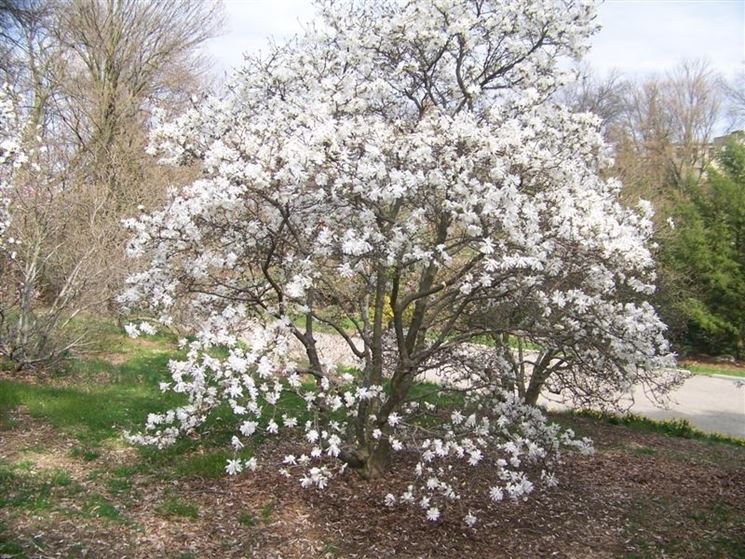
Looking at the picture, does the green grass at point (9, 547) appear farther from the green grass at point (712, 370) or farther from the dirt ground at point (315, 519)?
the green grass at point (712, 370)

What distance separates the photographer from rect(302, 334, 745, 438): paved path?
409 inches

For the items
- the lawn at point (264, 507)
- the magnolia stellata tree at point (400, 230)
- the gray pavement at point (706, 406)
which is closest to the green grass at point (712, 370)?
the gray pavement at point (706, 406)

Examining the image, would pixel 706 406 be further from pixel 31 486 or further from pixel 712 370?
pixel 31 486

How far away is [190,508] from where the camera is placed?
478 centimetres

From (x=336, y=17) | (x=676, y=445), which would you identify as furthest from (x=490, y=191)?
(x=676, y=445)

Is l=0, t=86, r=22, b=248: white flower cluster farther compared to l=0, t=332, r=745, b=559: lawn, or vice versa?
l=0, t=86, r=22, b=248: white flower cluster

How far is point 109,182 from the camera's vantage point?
10680 mm

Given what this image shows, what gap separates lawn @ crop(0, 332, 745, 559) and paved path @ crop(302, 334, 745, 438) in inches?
137

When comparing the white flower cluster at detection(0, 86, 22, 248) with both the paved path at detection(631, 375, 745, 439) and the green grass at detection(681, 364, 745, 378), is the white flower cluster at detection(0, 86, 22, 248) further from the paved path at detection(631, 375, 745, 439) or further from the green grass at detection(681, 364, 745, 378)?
the green grass at detection(681, 364, 745, 378)

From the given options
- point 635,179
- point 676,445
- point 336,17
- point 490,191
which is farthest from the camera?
point 635,179

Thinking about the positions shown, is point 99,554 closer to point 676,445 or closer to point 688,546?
point 688,546

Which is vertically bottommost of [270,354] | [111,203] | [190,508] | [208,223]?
[190,508]

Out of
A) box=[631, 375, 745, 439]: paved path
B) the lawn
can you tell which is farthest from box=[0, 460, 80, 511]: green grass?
box=[631, 375, 745, 439]: paved path

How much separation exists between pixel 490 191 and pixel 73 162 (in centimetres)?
759
